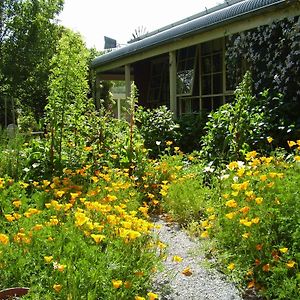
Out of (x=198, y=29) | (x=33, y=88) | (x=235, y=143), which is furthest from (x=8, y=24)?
(x=235, y=143)

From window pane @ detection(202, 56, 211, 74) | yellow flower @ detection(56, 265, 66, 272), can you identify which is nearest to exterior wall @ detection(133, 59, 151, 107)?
window pane @ detection(202, 56, 211, 74)

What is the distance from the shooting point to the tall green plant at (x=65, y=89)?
544 centimetres

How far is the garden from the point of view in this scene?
244cm

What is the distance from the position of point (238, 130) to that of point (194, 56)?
6.34m

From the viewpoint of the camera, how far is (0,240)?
2.46 m

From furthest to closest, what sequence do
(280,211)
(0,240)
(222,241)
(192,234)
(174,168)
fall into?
(174,168)
(192,234)
(222,241)
(280,211)
(0,240)

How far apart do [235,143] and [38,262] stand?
362 cm

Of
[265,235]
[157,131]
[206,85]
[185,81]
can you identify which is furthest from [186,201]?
[185,81]

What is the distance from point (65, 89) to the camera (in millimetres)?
5488

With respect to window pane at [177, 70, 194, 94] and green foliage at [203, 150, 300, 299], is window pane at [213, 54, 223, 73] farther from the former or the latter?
green foliage at [203, 150, 300, 299]

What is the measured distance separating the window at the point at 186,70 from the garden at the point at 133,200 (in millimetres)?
3432

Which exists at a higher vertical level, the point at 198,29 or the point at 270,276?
the point at 198,29

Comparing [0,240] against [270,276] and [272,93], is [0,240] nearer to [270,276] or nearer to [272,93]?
[270,276]

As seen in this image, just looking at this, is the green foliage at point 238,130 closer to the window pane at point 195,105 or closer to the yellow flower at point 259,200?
Answer: the yellow flower at point 259,200
